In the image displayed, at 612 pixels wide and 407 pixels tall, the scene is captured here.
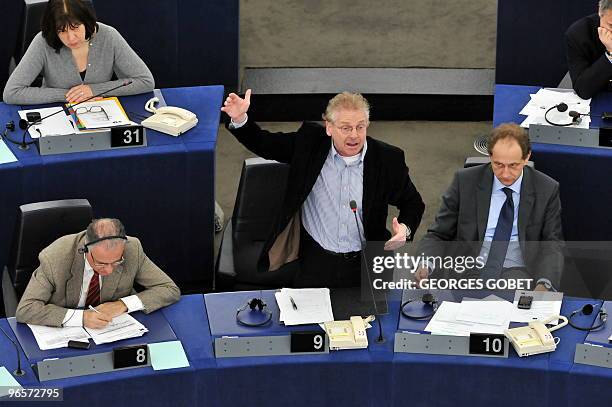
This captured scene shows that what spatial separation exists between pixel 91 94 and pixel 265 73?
7.13 feet

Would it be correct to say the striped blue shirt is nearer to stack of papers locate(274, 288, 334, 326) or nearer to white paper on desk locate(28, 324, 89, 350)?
stack of papers locate(274, 288, 334, 326)

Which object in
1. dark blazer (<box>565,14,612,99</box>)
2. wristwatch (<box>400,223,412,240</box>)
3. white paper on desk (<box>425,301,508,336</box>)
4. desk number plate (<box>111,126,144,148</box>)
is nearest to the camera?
white paper on desk (<box>425,301,508,336</box>)

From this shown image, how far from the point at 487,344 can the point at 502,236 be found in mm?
733

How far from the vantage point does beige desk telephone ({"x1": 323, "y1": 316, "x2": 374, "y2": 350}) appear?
5.21 m

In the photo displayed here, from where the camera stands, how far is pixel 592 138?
6.52 m


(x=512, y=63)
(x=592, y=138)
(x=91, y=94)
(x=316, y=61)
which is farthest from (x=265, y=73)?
(x=592, y=138)

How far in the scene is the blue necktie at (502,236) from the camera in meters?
5.75

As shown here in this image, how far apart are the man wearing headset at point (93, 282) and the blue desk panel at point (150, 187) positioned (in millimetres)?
893

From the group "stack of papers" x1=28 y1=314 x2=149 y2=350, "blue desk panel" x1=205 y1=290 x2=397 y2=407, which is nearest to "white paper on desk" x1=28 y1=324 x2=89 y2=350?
"stack of papers" x1=28 y1=314 x2=149 y2=350

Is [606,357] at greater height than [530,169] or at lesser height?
lesser

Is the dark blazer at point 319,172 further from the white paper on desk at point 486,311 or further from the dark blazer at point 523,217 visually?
the white paper on desk at point 486,311

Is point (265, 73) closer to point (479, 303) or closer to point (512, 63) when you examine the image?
point (512, 63)

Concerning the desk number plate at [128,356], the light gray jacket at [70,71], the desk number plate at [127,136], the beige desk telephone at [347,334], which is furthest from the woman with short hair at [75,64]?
the beige desk telephone at [347,334]

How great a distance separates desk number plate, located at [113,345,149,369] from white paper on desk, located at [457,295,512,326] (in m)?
1.16
